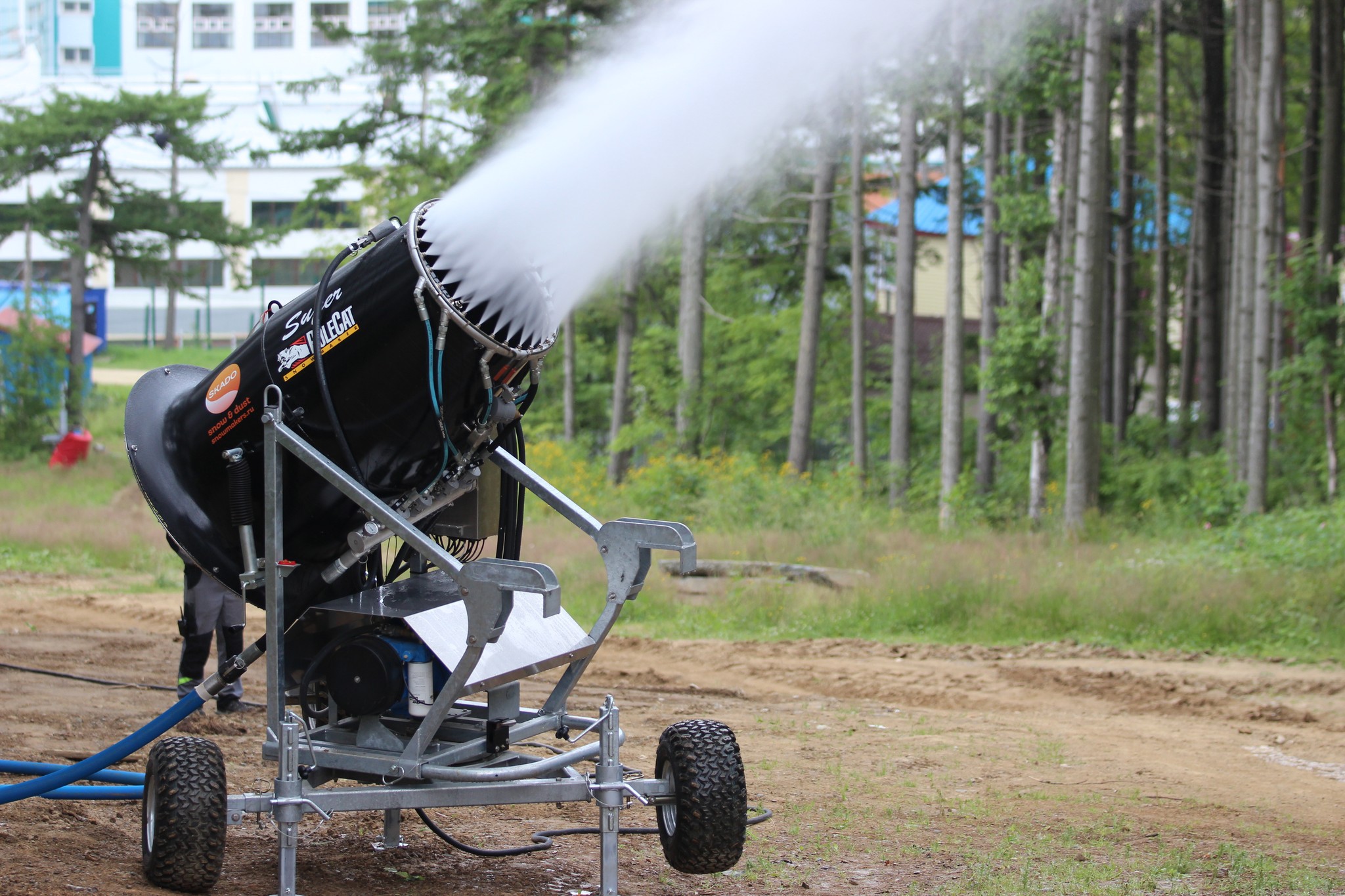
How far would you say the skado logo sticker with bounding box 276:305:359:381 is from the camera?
5.21 m

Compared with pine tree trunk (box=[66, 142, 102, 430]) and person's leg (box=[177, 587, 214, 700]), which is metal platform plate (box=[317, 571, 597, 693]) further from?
pine tree trunk (box=[66, 142, 102, 430])

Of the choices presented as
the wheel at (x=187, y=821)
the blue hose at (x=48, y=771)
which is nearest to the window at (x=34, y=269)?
the blue hose at (x=48, y=771)

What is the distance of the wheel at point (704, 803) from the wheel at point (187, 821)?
173 cm

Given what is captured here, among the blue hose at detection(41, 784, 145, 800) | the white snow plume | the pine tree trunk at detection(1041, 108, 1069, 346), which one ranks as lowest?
the blue hose at detection(41, 784, 145, 800)

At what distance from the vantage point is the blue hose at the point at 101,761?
5461 millimetres

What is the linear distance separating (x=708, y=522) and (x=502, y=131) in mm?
10705

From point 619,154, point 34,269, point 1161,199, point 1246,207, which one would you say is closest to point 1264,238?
point 1246,207

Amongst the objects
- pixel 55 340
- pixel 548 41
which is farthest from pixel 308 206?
pixel 548 41

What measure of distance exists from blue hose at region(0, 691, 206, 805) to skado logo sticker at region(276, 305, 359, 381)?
4.75ft

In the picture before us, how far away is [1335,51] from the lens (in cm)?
2392

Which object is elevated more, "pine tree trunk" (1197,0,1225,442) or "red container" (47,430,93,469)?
"pine tree trunk" (1197,0,1225,442)

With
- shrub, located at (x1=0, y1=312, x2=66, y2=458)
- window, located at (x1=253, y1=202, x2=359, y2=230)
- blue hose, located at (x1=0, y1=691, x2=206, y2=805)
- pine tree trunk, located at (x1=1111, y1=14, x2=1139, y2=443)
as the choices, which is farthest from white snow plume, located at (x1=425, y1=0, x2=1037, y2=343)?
shrub, located at (x1=0, y1=312, x2=66, y2=458)

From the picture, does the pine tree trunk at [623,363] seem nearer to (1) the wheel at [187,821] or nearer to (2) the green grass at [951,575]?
(2) the green grass at [951,575]

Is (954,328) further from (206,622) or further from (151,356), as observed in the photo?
(151,356)
